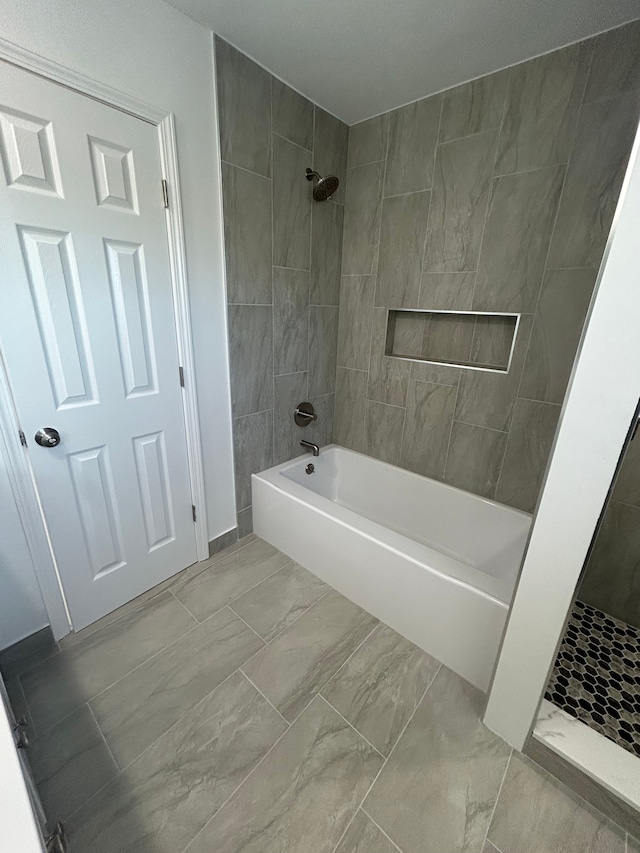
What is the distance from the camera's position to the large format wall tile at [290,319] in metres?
1.93

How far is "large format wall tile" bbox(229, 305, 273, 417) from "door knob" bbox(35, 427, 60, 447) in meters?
0.79

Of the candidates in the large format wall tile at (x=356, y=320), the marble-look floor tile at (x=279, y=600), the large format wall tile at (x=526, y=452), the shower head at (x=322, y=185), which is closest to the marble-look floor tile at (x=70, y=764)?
the marble-look floor tile at (x=279, y=600)

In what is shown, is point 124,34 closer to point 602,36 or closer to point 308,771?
point 602,36

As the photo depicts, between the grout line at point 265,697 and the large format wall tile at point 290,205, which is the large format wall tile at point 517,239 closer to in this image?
the large format wall tile at point 290,205

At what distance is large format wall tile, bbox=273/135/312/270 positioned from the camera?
1761 millimetres

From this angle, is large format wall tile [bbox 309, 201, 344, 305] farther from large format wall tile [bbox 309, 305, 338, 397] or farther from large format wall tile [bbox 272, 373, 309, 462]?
large format wall tile [bbox 272, 373, 309, 462]

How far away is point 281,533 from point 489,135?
224 cm

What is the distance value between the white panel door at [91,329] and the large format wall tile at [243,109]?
373 mm

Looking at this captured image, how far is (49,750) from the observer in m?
1.13

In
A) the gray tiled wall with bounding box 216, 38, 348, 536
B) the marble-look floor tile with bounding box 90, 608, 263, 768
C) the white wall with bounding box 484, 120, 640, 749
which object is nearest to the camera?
the white wall with bounding box 484, 120, 640, 749

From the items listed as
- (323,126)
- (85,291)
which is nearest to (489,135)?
(323,126)

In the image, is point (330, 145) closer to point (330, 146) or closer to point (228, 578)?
point (330, 146)

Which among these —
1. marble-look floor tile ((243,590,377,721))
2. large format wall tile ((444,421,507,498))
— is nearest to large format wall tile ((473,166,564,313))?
large format wall tile ((444,421,507,498))

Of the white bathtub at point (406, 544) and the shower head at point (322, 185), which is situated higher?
the shower head at point (322, 185)
